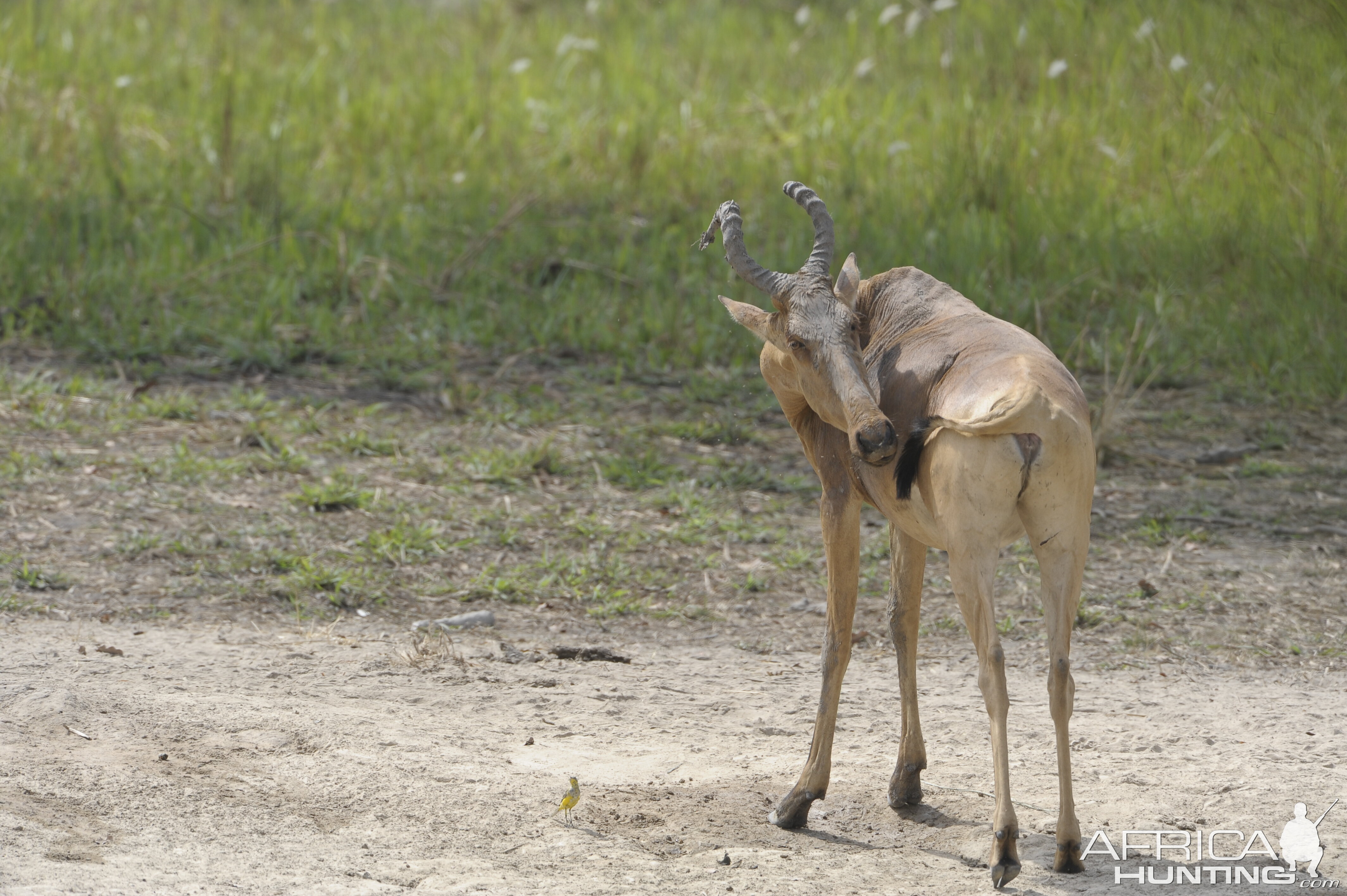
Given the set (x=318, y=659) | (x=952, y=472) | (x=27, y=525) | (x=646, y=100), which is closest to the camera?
(x=952, y=472)

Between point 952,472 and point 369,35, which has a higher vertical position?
point 369,35

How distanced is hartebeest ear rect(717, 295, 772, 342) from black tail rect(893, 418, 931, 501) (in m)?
0.55

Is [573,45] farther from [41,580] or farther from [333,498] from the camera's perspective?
[41,580]

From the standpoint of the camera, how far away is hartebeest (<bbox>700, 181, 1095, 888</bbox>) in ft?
11.1

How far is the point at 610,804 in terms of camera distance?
4.05 m

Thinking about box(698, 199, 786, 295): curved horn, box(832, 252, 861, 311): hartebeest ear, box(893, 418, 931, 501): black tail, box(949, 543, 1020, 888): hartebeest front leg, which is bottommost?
box(949, 543, 1020, 888): hartebeest front leg

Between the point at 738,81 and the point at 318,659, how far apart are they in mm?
7921

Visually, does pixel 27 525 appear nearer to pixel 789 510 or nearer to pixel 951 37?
pixel 789 510

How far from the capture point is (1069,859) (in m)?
3.62

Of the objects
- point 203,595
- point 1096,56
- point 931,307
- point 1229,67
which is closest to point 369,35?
point 1096,56

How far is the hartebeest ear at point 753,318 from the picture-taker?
390 cm

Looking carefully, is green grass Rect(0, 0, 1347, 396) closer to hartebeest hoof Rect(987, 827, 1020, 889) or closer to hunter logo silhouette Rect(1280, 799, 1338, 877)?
hunter logo silhouette Rect(1280, 799, 1338, 877)

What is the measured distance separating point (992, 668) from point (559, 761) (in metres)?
1.51

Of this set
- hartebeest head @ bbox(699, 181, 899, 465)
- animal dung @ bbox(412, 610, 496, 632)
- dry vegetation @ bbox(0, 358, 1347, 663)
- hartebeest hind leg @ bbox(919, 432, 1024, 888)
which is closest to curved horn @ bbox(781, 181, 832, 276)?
hartebeest head @ bbox(699, 181, 899, 465)
